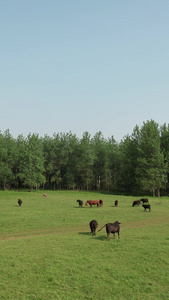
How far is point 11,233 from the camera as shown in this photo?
873 inches

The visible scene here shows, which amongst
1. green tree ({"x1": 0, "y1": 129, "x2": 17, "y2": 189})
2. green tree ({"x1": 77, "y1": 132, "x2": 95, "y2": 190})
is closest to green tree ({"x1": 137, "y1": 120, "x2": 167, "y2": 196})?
green tree ({"x1": 77, "y1": 132, "x2": 95, "y2": 190})

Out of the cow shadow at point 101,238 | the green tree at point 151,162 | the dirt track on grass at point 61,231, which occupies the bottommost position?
the dirt track on grass at point 61,231

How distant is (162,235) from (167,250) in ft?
15.0

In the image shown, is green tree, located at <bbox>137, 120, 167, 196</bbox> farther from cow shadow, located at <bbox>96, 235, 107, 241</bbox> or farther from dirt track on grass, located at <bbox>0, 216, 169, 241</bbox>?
cow shadow, located at <bbox>96, 235, 107, 241</bbox>

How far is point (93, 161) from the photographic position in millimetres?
85062

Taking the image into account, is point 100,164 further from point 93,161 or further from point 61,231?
point 61,231

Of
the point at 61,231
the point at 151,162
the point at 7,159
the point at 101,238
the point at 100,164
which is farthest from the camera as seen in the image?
the point at 100,164

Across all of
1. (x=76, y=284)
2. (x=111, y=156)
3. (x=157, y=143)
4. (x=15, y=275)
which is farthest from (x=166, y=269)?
(x=111, y=156)

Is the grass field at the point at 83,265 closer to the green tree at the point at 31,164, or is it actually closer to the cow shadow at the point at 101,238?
the cow shadow at the point at 101,238

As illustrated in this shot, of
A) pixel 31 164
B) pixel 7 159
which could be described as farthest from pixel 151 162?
pixel 7 159

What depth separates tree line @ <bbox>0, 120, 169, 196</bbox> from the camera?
66250 millimetres

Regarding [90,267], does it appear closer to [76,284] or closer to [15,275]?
[76,284]

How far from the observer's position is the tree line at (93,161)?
6625cm

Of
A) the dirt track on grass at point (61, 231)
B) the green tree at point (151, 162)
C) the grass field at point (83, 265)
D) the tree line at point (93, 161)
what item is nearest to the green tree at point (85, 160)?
the tree line at point (93, 161)
